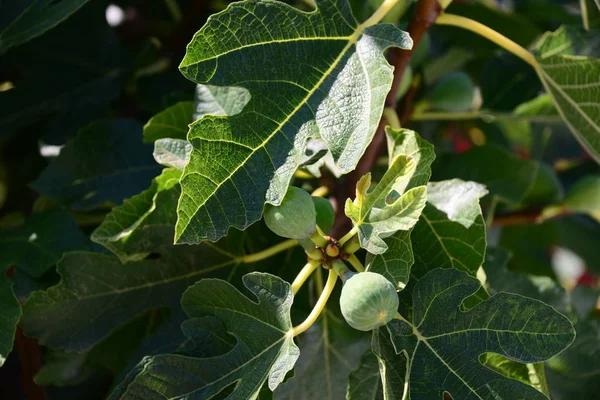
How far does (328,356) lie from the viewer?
115cm

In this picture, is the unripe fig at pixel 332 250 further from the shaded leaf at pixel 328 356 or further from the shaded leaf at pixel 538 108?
the shaded leaf at pixel 538 108

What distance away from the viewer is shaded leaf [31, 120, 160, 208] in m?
1.18

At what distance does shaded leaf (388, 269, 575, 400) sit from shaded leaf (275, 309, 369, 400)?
253 mm

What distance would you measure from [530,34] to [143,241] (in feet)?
3.75

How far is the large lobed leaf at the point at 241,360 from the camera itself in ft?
2.92

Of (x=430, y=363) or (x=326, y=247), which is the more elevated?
(x=326, y=247)

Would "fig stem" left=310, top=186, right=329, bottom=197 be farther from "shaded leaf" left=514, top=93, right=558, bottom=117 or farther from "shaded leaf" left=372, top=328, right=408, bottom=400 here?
"shaded leaf" left=514, top=93, right=558, bottom=117

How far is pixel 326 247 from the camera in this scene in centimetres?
92

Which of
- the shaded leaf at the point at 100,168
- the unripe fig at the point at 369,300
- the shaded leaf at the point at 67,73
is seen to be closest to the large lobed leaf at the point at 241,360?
the unripe fig at the point at 369,300

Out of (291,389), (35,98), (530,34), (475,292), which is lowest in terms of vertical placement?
(291,389)

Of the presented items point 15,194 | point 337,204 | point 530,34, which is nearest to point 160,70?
point 15,194

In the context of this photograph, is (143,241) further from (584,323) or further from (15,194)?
(584,323)

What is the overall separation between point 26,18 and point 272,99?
483mm

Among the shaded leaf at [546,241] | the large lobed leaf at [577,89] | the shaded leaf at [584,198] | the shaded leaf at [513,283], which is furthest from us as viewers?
the shaded leaf at [546,241]
